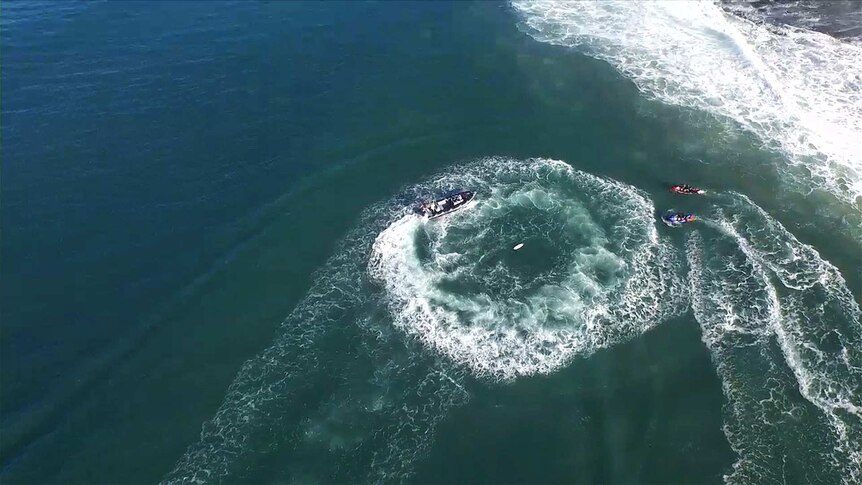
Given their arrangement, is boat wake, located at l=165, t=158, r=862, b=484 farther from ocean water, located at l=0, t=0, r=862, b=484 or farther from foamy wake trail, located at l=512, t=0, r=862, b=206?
foamy wake trail, located at l=512, t=0, r=862, b=206

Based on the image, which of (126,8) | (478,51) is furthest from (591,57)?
(126,8)

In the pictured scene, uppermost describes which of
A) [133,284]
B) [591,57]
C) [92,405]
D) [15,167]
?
[591,57]

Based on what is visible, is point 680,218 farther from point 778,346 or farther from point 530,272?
point 530,272

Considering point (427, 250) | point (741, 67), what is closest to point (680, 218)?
point (427, 250)

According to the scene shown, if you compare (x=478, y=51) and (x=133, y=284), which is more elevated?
(x=478, y=51)

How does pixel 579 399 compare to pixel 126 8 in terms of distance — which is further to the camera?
pixel 126 8

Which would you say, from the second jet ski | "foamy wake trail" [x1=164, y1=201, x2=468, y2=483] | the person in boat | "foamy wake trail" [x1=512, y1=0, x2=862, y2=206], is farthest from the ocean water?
the person in boat

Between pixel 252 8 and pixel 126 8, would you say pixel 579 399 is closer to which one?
pixel 252 8
